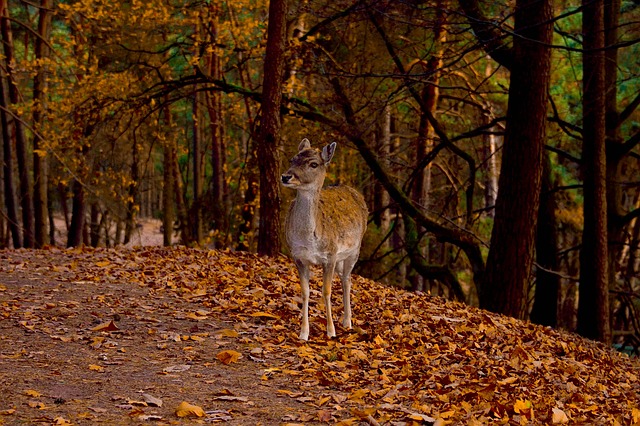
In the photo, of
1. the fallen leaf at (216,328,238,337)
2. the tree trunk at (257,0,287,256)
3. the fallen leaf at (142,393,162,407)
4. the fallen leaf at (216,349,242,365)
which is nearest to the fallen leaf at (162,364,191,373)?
the fallen leaf at (216,349,242,365)

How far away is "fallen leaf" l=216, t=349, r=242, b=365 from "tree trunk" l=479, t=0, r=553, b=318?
6697 millimetres

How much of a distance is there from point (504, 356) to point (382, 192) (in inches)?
595

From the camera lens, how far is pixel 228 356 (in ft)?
26.6

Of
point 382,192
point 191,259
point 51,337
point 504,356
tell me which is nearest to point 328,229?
point 504,356

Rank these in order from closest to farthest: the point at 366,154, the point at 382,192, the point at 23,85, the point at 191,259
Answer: the point at 191,259
the point at 366,154
the point at 382,192
the point at 23,85

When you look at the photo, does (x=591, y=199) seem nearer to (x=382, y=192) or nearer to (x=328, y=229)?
(x=328, y=229)

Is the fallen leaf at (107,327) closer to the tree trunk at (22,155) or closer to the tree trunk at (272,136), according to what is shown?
the tree trunk at (272,136)

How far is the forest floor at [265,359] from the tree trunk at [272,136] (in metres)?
2.15

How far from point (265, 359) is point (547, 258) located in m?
10.3

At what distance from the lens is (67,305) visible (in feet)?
33.1

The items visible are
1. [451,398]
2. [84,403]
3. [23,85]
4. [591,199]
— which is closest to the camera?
[84,403]

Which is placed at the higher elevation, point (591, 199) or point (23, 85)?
point (23, 85)

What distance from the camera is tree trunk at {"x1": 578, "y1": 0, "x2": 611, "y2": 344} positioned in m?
15.0

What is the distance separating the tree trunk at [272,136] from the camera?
47.6ft
